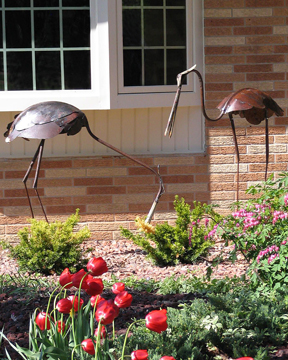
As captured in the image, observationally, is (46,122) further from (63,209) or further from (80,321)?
(80,321)

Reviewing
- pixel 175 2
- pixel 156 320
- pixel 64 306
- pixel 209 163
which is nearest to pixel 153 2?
pixel 175 2

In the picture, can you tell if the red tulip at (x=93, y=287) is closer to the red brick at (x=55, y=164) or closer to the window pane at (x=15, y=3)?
the red brick at (x=55, y=164)

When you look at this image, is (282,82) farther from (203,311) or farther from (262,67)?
(203,311)

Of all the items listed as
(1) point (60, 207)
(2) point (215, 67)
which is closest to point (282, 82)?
(2) point (215, 67)

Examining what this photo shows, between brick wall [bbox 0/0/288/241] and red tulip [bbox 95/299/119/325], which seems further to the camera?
brick wall [bbox 0/0/288/241]

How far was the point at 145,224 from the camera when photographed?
13.1ft

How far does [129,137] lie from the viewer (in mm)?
5055

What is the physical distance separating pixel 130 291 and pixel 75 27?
2.74 metres

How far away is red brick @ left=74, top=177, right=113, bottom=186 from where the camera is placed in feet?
16.5

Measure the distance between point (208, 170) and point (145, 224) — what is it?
139cm

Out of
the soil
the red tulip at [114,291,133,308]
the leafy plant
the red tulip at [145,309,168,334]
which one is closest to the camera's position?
the red tulip at [145,309,168,334]

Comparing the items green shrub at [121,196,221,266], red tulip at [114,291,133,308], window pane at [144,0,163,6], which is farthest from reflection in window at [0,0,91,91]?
red tulip at [114,291,133,308]

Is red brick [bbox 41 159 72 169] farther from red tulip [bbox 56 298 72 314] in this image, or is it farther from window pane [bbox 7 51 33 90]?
red tulip [bbox 56 298 72 314]

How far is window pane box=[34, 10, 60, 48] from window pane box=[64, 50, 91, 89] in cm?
17
